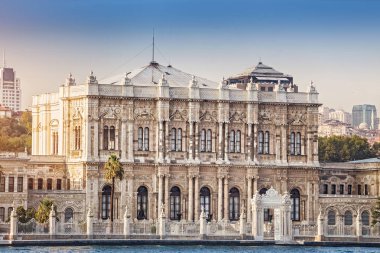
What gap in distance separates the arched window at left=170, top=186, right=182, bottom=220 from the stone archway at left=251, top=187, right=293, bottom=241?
6.55m

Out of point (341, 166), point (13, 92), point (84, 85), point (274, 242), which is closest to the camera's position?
point (274, 242)

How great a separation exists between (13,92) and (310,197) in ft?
311

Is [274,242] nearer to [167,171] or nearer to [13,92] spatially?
[167,171]

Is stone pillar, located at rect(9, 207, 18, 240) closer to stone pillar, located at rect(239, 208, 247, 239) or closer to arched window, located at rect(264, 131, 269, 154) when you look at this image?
stone pillar, located at rect(239, 208, 247, 239)

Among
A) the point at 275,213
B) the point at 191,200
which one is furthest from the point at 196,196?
the point at 275,213

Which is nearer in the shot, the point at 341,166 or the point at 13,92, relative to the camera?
the point at 341,166

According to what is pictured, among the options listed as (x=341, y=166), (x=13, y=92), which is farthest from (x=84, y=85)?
(x=13, y=92)

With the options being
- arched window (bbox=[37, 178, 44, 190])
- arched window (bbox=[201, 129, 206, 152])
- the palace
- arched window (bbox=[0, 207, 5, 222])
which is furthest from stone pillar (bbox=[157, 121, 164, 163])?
arched window (bbox=[0, 207, 5, 222])

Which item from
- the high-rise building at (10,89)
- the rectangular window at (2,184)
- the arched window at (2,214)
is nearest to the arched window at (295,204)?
the rectangular window at (2,184)

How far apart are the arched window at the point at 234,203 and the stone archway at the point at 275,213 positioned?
242 inches

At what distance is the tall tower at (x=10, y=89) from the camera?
185 meters

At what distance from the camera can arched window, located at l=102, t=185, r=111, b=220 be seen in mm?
97625

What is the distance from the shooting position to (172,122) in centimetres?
9981

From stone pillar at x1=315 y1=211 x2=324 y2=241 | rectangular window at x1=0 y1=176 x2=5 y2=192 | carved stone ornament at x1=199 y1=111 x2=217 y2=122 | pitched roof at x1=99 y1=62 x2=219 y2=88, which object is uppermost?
pitched roof at x1=99 y1=62 x2=219 y2=88
